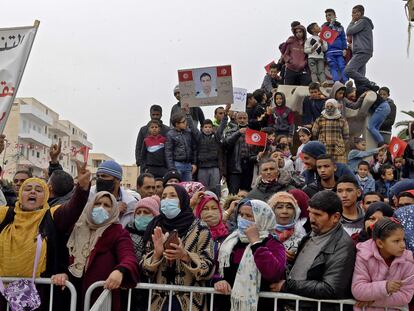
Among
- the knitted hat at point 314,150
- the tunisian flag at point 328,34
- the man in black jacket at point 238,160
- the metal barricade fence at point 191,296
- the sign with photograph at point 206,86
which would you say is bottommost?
the metal barricade fence at point 191,296

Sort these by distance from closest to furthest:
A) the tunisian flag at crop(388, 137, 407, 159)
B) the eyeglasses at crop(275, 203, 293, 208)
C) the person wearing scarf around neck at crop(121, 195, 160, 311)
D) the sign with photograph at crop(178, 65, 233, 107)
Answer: the eyeglasses at crop(275, 203, 293, 208) → the person wearing scarf around neck at crop(121, 195, 160, 311) → the tunisian flag at crop(388, 137, 407, 159) → the sign with photograph at crop(178, 65, 233, 107)

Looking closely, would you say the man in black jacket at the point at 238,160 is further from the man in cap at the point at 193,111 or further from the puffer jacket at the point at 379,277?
the puffer jacket at the point at 379,277

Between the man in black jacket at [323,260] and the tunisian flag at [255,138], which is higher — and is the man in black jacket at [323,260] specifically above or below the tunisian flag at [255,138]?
below

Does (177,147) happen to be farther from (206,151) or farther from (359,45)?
(359,45)

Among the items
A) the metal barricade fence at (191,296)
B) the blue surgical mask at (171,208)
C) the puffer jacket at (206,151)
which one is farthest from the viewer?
the puffer jacket at (206,151)

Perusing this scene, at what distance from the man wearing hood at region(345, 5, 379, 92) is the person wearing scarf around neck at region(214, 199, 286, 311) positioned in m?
9.50

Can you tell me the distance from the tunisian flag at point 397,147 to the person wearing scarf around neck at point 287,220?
4.87 meters

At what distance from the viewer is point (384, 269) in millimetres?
4020

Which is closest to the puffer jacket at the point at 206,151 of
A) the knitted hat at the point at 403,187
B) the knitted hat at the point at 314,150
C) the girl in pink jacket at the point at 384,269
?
the knitted hat at the point at 314,150

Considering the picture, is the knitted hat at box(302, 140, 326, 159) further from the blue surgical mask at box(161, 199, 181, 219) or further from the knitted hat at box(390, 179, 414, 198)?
the blue surgical mask at box(161, 199, 181, 219)

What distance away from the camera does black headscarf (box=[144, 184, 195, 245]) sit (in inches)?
181

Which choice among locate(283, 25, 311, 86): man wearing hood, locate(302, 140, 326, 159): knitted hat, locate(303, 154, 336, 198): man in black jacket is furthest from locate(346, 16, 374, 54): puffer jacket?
locate(303, 154, 336, 198): man in black jacket

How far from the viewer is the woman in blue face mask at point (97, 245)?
4.55 m

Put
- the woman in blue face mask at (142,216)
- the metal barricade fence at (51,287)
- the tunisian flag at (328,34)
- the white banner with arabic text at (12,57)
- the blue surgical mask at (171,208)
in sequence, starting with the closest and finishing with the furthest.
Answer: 1. the metal barricade fence at (51,287)
2. the blue surgical mask at (171,208)
3. the woman in blue face mask at (142,216)
4. the white banner with arabic text at (12,57)
5. the tunisian flag at (328,34)
